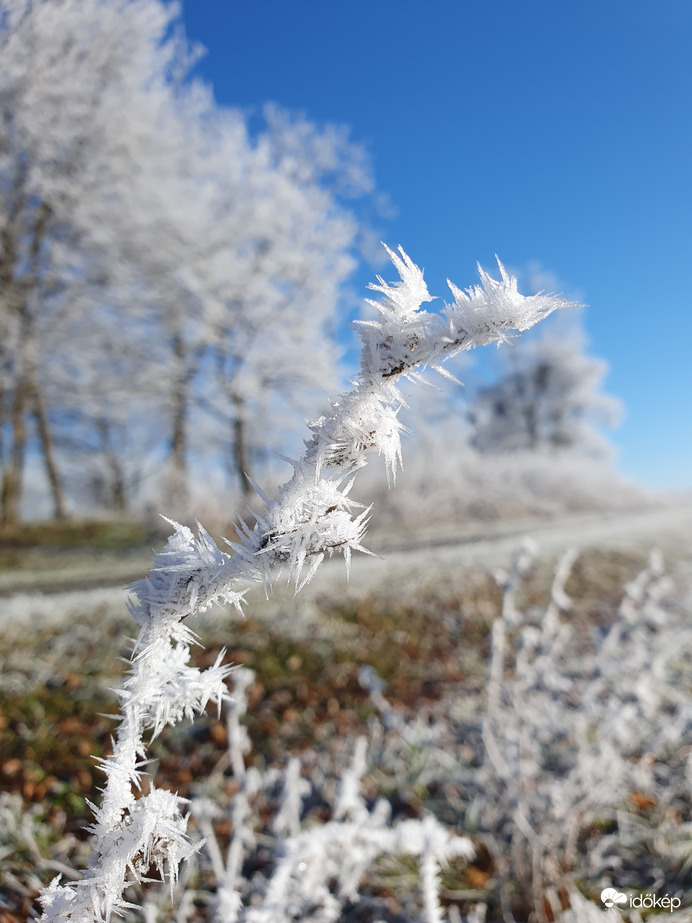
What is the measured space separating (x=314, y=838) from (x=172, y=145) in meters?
13.3

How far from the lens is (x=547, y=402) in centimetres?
3083

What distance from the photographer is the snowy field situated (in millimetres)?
1992

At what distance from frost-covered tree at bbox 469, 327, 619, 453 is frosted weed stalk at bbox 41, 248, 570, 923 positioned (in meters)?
29.7

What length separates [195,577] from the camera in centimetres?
65

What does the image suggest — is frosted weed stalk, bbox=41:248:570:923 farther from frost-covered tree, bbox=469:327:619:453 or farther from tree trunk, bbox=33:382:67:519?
frost-covered tree, bbox=469:327:619:453

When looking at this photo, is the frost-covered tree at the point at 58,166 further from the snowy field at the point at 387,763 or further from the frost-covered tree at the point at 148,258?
the snowy field at the point at 387,763

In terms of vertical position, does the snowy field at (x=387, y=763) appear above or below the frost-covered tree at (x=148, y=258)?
below

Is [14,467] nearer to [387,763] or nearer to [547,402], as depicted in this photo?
[387,763]

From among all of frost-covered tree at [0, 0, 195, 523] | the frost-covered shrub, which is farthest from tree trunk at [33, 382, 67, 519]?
the frost-covered shrub

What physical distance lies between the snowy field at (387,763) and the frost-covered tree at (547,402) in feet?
86.1

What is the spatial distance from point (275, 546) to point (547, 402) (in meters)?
32.6

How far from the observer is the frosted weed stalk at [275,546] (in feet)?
1.90

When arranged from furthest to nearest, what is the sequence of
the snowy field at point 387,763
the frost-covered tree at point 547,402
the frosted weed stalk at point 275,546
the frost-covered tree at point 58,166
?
1. the frost-covered tree at point 547,402
2. the frost-covered tree at point 58,166
3. the snowy field at point 387,763
4. the frosted weed stalk at point 275,546

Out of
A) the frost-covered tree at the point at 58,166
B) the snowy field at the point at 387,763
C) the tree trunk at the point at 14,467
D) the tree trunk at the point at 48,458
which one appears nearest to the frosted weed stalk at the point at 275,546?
the snowy field at the point at 387,763
